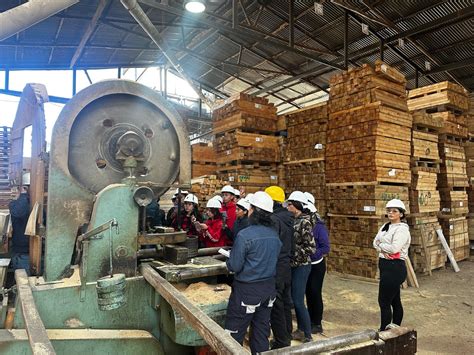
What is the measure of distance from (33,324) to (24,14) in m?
4.66

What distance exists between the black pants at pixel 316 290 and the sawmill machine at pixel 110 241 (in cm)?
215

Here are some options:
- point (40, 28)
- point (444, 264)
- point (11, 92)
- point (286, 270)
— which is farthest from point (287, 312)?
point (11, 92)

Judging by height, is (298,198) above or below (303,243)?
above

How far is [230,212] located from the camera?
20.1 ft

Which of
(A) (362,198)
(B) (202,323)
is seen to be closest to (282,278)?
(B) (202,323)

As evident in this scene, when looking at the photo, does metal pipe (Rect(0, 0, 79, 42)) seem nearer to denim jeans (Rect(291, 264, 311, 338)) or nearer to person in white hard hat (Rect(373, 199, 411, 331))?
denim jeans (Rect(291, 264, 311, 338))

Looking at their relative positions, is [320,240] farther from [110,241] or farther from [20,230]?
[20,230]

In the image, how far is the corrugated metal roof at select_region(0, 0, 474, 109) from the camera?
34.7 feet

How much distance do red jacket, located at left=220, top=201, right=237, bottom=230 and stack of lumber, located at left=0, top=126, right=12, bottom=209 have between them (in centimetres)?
408

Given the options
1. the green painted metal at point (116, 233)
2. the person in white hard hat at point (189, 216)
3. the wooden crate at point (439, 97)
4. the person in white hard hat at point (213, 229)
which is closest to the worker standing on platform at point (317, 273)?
the person in white hard hat at point (213, 229)

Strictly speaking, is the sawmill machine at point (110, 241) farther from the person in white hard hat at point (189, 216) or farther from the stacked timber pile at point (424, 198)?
the stacked timber pile at point (424, 198)

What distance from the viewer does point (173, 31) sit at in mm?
13102

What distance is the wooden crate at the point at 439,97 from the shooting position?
923 cm

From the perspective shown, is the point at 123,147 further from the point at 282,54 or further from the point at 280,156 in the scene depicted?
Result: the point at 282,54
